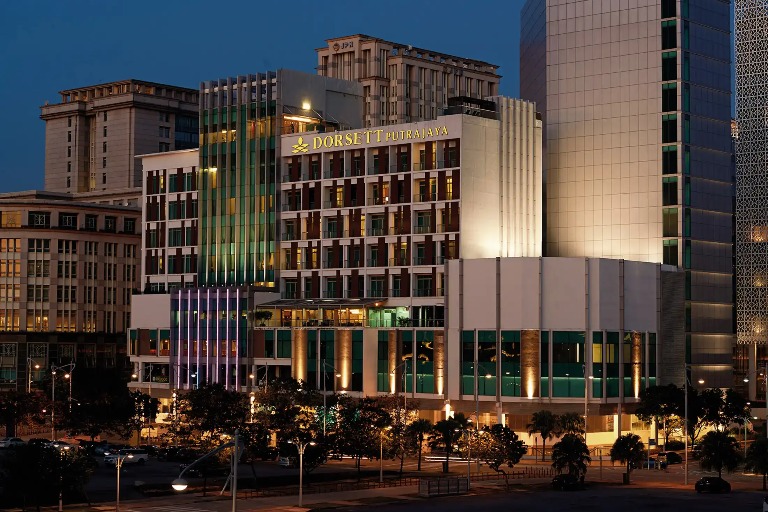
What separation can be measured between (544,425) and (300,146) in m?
65.5

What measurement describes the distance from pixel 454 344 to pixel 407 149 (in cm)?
3016

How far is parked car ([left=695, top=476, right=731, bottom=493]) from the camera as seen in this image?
124m

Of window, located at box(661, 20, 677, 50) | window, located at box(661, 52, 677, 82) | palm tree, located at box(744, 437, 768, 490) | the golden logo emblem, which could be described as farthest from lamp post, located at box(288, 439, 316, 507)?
window, located at box(661, 20, 677, 50)

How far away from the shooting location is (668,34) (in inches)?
7446

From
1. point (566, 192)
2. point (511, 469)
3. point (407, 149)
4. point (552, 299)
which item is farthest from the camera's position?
point (566, 192)

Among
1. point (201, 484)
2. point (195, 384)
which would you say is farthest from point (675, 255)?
point (201, 484)

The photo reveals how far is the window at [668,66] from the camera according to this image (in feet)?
618

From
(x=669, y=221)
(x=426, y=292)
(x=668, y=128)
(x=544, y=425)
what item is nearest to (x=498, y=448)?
(x=544, y=425)

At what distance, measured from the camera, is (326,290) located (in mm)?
193250

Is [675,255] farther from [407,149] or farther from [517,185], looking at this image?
[407,149]

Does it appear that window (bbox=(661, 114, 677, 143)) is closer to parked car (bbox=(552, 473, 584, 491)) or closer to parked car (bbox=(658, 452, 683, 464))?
parked car (bbox=(658, 452, 683, 464))

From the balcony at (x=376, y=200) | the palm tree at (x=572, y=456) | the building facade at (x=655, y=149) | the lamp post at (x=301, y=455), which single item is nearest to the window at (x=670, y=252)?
the building facade at (x=655, y=149)

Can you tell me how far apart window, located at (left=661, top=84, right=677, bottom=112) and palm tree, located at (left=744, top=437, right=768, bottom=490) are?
72.5 meters

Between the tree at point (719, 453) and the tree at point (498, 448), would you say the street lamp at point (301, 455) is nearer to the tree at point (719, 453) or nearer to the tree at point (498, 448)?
the tree at point (498, 448)
